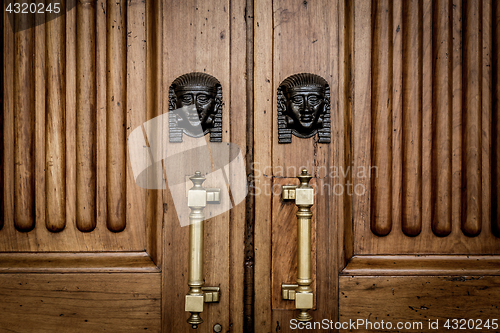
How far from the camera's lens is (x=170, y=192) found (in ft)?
2.22

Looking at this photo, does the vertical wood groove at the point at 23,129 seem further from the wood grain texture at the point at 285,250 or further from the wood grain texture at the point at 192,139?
the wood grain texture at the point at 285,250

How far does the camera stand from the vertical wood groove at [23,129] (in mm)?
674

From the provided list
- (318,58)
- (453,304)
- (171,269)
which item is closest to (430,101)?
(318,58)

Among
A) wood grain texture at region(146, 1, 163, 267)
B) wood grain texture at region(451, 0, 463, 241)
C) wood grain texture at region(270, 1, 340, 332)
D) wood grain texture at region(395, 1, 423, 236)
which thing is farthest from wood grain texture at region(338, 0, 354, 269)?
wood grain texture at region(146, 1, 163, 267)

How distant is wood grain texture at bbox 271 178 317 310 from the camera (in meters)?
0.67

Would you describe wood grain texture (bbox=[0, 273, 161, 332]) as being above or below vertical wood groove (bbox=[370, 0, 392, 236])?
below

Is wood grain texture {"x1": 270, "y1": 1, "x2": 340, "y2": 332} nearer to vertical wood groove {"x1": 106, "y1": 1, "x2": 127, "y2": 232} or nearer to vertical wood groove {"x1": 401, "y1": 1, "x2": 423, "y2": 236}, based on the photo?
vertical wood groove {"x1": 401, "y1": 1, "x2": 423, "y2": 236}

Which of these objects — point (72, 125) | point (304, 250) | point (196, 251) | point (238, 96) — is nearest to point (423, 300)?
point (304, 250)

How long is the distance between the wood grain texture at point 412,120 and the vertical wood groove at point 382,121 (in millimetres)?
33

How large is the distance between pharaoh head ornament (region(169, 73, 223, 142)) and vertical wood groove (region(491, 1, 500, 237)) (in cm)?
62

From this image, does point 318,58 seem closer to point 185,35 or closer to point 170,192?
point 185,35

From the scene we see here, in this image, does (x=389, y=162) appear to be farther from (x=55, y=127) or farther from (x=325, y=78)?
(x=55, y=127)

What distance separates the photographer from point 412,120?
2.21 feet

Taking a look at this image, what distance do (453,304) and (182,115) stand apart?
738 millimetres
